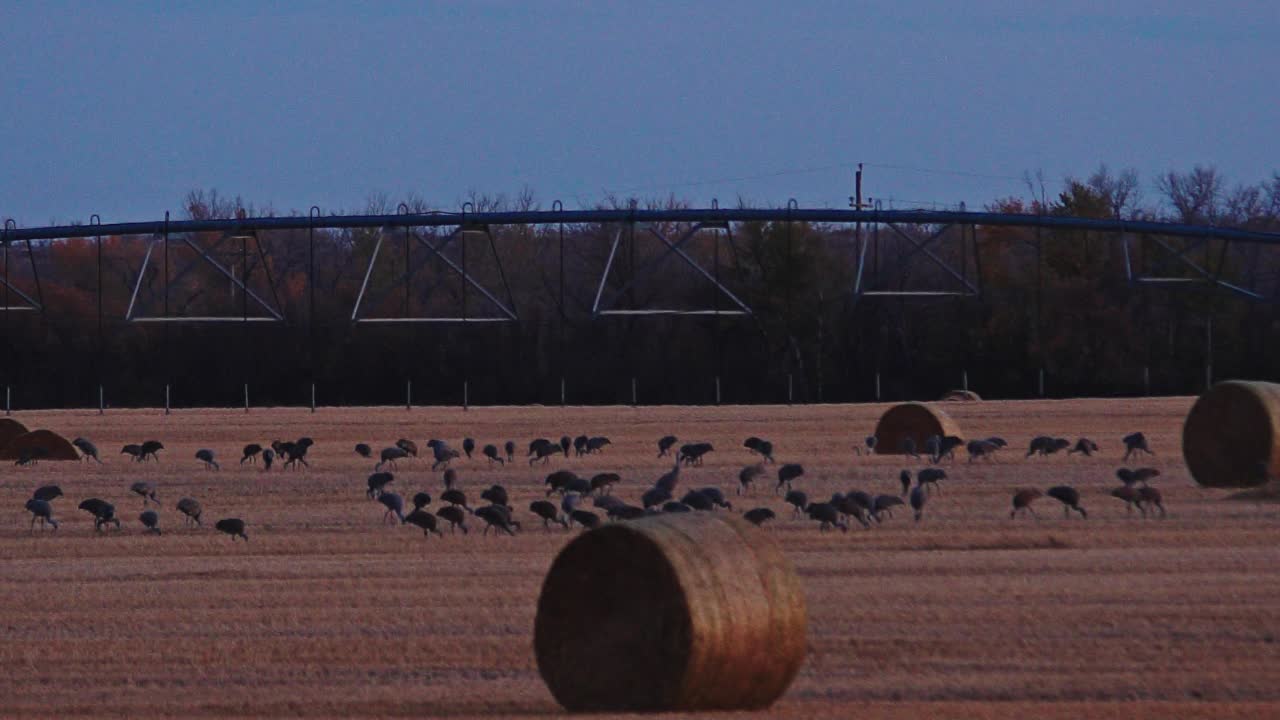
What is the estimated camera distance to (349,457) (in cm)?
3659

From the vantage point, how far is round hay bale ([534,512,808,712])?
38.1 ft

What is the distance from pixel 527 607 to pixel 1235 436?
1426 cm

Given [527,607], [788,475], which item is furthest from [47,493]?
[527,607]

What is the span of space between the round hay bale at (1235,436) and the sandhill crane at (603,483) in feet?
26.3

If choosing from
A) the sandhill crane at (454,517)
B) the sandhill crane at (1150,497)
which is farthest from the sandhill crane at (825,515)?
the sandhill crane at (454,517)

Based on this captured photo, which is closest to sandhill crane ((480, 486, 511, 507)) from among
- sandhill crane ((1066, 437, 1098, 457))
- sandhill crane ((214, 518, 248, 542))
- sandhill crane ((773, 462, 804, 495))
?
sandhill crane ((214, 518, 248, 542))

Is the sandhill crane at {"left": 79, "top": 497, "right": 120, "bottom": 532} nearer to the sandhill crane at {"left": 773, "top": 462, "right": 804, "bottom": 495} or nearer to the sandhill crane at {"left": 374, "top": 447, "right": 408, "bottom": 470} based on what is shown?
the sandhill crane at {"left": 773, "top": 462, "right": 804, "bottom": 495}

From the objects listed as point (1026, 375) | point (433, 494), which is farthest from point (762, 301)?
point (433, 494)

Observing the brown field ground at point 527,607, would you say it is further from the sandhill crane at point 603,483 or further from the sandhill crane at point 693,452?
the sandhill crane at point 693,452

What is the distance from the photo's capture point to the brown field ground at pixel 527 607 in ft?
41.6

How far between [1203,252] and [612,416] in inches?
998

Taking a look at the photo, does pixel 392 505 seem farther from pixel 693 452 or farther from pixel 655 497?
pixel 693 452

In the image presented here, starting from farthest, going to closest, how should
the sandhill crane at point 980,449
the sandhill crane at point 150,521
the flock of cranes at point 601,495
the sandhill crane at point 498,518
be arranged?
the sandhill crane at point 980,449
the sandhill crane at point 150,521
the flock of cranes at point 601,495
the sandhill crane at point 498,518

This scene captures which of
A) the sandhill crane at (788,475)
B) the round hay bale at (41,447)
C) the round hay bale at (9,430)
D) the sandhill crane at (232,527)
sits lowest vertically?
the sandhill crane at (232,527)
